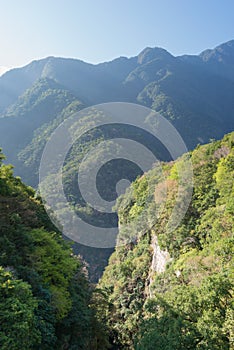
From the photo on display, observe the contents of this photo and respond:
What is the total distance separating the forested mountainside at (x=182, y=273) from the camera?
9.86 m

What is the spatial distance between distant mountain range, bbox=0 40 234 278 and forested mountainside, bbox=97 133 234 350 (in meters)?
48.9

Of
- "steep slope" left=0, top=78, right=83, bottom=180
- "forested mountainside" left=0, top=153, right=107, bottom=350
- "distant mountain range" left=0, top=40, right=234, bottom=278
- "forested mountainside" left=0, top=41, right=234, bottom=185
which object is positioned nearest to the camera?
"forested mountainside" left=0, top=153, right=107, bottom=350

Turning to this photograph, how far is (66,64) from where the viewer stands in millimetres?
146125

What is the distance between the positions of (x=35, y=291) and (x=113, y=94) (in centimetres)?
12650

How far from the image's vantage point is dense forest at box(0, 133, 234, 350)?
355 inches

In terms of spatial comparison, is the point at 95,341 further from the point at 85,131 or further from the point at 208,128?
the point at 208,128

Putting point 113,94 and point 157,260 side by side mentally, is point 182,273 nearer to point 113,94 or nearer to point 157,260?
point 157,260

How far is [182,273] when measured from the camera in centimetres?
1520

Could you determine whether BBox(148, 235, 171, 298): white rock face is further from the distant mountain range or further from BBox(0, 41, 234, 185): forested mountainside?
BBox(0, 41, 234, 185): forested mountainside

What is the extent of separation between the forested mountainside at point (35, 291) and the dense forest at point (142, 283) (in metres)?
0.03

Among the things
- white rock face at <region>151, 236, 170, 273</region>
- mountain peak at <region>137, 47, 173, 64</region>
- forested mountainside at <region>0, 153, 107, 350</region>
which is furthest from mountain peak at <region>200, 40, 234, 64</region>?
forested mountainside at <region>0, 153, 107, 350</region>

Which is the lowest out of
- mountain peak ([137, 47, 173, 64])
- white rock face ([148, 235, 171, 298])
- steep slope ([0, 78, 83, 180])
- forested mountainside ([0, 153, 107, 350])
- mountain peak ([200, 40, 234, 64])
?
forested mountainside ([0, 153, 107, 350])

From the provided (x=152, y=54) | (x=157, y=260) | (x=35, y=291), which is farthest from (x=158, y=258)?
(x=152, y=54)

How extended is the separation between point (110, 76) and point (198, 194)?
139992mm
